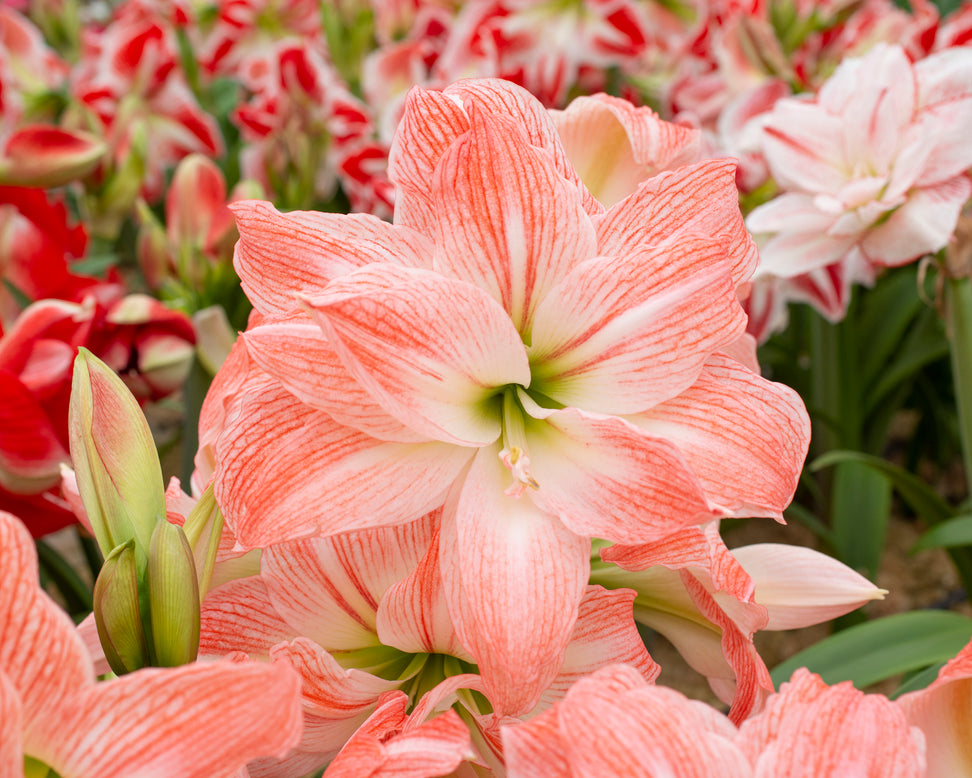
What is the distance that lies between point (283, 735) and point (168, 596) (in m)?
0.08

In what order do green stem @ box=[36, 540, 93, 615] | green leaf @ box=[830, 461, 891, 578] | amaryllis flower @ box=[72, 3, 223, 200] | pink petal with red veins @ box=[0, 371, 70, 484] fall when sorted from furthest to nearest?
amaryllis flower @ box=[72, 3, 223, 200] < green leaf @ box=[830, 461, 891, 578] < green stem @ box=[36, 540, 93, 615] < pink petal with red veins @ box=[0, 371, 70, 484]

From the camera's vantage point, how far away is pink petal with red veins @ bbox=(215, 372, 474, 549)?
0.30 m

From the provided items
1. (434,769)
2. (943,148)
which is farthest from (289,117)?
(434,769)

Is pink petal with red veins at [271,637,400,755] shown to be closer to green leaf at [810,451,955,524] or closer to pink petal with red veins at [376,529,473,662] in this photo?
pink petal with red veins at [376,529,473,662]

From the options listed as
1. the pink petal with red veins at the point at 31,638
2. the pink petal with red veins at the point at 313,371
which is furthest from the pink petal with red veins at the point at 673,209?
the pink petal with red veins at the point at 31,638

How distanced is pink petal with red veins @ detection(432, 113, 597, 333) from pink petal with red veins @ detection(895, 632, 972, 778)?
0.18 metres

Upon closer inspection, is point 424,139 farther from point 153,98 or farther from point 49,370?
point 153,98

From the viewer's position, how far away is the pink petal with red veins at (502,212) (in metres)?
0.32

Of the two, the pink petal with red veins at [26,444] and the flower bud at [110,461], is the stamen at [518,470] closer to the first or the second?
the flower bud at [110,461]

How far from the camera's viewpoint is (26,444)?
0.59m

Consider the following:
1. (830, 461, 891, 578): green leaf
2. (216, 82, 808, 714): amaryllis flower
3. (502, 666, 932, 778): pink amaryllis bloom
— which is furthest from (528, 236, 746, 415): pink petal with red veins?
(830, 461, 891, 578): green leaf

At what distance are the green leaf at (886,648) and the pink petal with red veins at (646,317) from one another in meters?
0.38

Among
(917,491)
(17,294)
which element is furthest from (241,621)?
(917,491)

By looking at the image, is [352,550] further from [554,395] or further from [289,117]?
[289,117]
